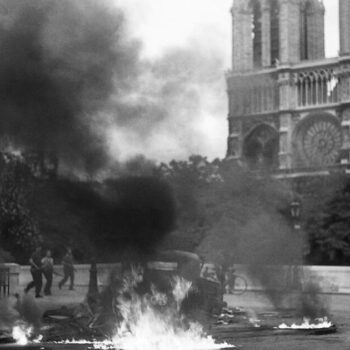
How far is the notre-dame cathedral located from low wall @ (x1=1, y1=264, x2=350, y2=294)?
202 feet

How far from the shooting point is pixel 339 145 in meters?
106

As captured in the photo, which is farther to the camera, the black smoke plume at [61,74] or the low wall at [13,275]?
the low wall at [13,275]

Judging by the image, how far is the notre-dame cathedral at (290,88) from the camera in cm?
10794

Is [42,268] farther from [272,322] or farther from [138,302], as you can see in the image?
[138,302]

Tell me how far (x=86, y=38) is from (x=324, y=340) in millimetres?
7640

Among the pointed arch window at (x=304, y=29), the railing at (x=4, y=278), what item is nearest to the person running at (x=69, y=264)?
the railing at (x=4, y=278)

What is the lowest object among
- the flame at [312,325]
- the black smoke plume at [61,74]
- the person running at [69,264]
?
the flame at [312,325]

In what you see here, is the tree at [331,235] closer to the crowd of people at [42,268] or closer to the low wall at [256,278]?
the low wall at [256,278]

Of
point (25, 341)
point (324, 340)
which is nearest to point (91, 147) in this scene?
point (25, 341)

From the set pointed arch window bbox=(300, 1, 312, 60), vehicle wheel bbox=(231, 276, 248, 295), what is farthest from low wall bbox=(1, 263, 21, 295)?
pointed arch window bbox=(300, 1, 312, 60)

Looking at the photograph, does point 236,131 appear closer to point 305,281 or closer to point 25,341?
point 305,281

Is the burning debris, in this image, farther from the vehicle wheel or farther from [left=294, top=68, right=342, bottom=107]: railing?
[left=294, top=68, right=342, bottom=107]: railing

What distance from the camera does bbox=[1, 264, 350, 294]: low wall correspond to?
99.3 ft

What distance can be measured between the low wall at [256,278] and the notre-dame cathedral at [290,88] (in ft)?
202
